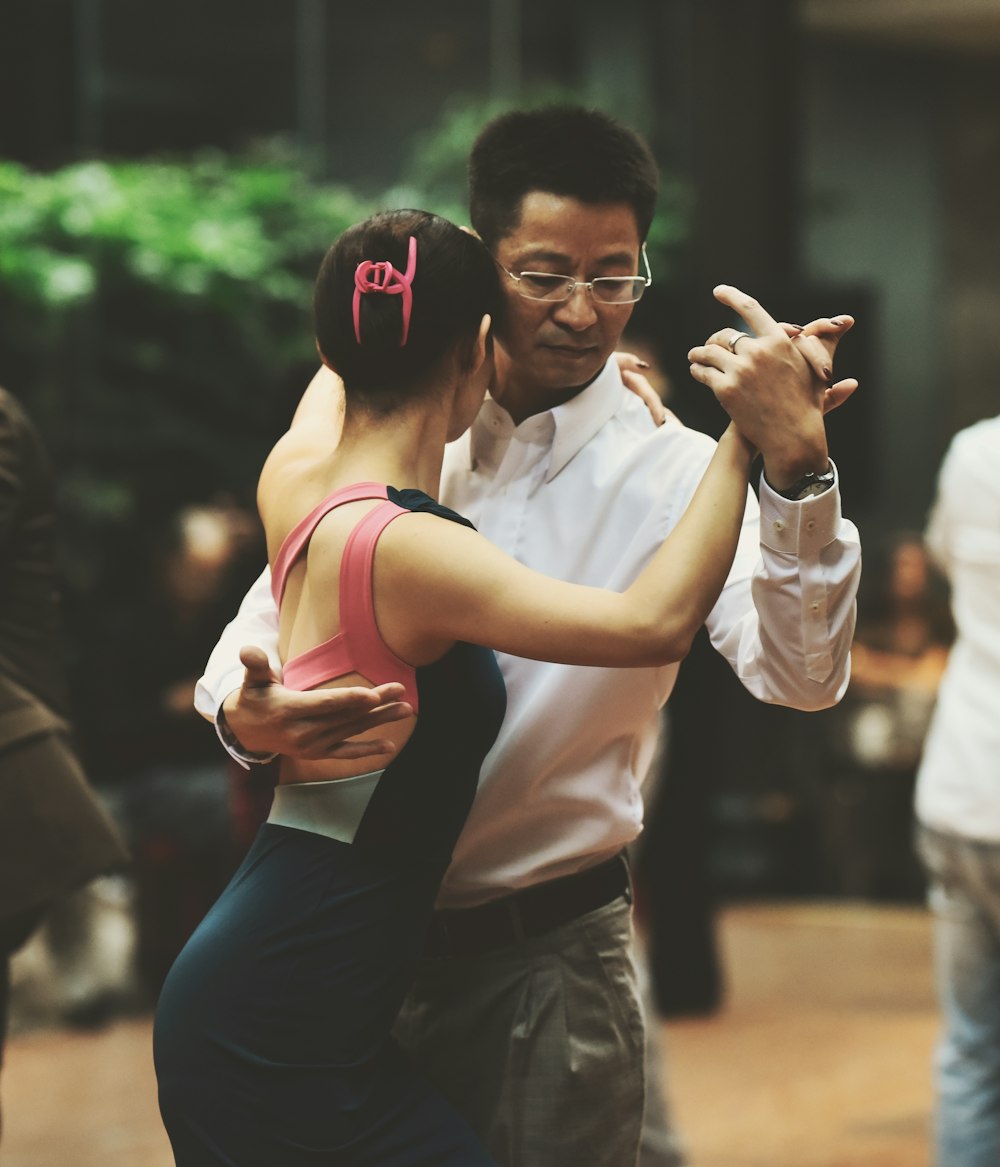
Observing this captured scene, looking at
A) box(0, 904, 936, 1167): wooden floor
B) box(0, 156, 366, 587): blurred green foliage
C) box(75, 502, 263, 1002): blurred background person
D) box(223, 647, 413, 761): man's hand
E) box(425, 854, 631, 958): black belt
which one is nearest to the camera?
box(223, 647, 413, 761): man's hand

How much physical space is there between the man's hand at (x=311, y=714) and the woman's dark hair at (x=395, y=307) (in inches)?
12.9

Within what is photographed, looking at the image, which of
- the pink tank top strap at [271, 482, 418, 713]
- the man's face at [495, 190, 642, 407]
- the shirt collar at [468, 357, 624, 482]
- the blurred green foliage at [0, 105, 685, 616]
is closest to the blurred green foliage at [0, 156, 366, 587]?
the blurred green foliage at [0, 105, 685, 616]

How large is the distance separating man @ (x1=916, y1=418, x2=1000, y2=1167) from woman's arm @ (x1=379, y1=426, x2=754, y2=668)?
1627mm

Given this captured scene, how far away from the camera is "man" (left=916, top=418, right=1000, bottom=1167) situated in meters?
3.23

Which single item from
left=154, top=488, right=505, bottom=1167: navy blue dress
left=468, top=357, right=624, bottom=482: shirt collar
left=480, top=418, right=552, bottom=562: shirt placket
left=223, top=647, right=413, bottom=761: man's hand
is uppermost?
left=468, top=357, right=624, bottom=482: shirt collar

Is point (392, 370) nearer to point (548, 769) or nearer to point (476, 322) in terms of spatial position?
point (476, 322)

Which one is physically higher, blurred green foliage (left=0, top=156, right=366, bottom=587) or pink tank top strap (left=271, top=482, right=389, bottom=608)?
pink tank top strap (left=271, top=482, right=389, bottom=608)

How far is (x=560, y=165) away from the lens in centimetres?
202

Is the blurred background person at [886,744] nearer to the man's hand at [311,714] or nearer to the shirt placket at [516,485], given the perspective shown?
the shirt placket at [516,485]

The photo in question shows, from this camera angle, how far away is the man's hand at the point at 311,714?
169cm

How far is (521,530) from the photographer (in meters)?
2.10

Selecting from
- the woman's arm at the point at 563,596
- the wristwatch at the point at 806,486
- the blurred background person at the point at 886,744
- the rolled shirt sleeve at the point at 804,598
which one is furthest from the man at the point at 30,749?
the blurred background person at the point at 886,744

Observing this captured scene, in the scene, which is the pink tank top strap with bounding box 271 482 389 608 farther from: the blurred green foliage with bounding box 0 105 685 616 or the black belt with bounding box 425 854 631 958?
the blurred green foliage with bounding box 0 105 685 616

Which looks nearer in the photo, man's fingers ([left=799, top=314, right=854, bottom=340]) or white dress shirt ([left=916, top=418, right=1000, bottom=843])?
man's fingers ([left=799, top=314, right=854, bottom=340])
